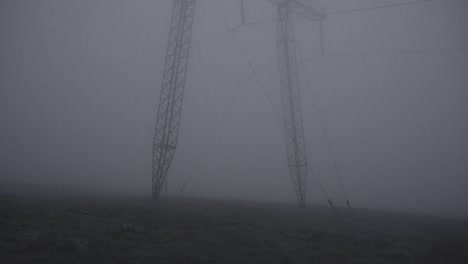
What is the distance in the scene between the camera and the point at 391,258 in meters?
12.2

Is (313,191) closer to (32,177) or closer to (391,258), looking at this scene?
(391,258)

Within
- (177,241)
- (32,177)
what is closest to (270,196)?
(32,177)

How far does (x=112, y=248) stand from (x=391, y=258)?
34.3ft

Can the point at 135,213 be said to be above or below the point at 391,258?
above

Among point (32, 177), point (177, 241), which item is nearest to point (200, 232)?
point (177, 241)

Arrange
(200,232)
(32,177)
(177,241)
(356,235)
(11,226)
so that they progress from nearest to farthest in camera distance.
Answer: (11,226) → (177,241) → (200,232) → (356,235) → (32,177)

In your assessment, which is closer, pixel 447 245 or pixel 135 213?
pixel 447 245

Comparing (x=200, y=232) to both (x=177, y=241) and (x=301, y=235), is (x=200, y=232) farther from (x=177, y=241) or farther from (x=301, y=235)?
(x=301, y=235)

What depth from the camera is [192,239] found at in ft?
41.2

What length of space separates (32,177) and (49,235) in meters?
53.5

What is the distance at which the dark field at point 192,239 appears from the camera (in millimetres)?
9703

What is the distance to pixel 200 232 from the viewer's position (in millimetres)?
14016

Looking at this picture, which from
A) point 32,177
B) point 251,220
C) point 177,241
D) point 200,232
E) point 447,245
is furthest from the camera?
point 32,177

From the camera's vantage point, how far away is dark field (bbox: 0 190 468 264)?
31.8 feet
